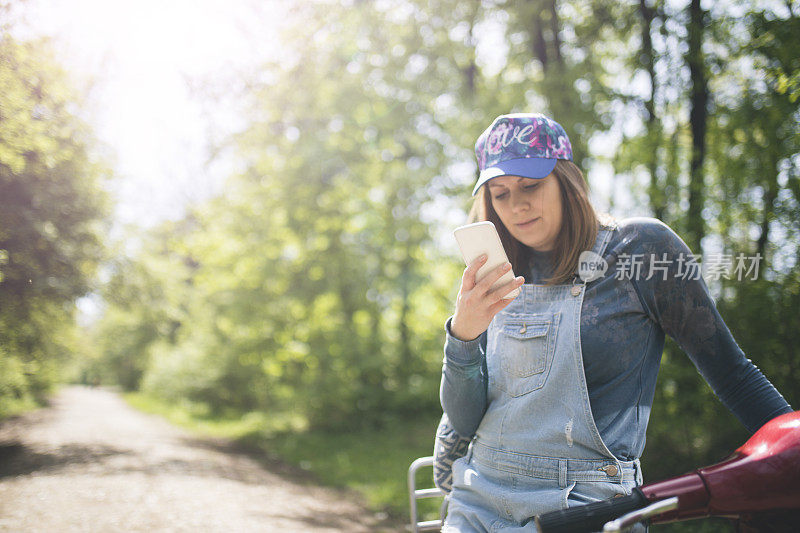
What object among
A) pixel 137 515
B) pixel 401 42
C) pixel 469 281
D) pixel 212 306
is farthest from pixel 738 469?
pixel 212 306

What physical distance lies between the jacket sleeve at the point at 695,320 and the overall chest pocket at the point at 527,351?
0.27 metres

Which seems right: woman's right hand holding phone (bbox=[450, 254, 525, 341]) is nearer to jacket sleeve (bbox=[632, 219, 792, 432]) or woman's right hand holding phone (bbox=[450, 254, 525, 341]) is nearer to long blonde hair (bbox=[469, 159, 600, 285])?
long blonde hair (bbox=[469, 159, 600, 285])

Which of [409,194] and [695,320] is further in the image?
[409,194]

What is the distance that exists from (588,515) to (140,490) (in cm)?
626

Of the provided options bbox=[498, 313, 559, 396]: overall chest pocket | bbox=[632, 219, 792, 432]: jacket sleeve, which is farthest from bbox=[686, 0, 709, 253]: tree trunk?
bbox=[498, 313, 559, 396]: overall chest pocket

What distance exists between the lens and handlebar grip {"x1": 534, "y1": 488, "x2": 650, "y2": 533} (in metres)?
1.09

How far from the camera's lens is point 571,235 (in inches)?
63.7

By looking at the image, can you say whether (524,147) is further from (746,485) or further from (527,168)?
(746,485)

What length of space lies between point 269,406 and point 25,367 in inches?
400

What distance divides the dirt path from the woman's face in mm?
4801

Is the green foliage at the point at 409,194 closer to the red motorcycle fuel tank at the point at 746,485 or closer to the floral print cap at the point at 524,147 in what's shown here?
the floral print cap at the point at 524,147

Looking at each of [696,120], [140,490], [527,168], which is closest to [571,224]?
[527,168]

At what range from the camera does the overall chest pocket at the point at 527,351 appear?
1510mm

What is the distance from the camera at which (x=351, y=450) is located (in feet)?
31.0
